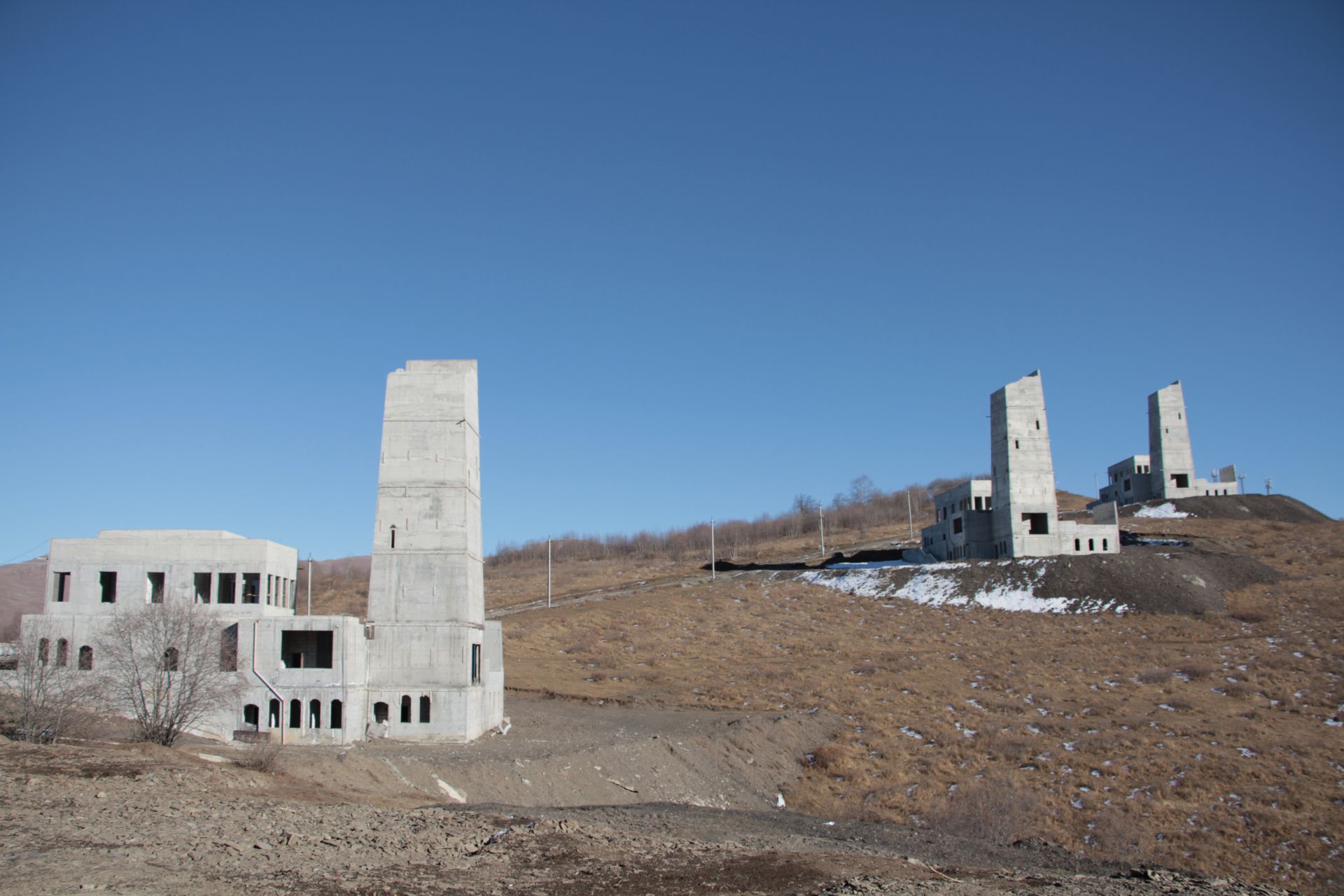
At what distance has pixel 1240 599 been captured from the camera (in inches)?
2446

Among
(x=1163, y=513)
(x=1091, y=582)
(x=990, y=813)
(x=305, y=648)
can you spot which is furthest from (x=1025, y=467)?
(x=305, y=648)

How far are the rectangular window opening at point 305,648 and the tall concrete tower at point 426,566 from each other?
343 centimetres

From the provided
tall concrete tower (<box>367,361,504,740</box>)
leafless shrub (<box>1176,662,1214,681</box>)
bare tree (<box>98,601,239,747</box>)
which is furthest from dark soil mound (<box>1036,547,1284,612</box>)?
bare tree (<box>98,601,239,747</box>)

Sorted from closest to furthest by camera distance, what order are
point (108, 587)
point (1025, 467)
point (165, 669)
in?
point (165, 669)
point (108, 587)
point (1025, 467)

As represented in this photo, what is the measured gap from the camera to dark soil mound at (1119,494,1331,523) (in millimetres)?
94375

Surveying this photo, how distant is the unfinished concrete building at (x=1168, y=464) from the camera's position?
9669 centimetres

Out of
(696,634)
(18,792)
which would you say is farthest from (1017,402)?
(18,792)

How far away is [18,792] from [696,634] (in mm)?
47159

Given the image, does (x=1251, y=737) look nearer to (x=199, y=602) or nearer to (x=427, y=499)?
(x=427, y=499)

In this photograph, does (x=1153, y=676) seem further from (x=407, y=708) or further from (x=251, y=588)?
(x=251, y=588)

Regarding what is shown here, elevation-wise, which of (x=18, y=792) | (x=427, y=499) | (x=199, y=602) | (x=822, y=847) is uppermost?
(x=427, y=499)

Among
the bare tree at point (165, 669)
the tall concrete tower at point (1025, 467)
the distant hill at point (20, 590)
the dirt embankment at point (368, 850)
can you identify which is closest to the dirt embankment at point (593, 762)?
the dirt embankment at point (368, 850)

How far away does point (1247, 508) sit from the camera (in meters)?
95.9

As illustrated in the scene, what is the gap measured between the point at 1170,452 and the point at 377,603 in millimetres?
89431
